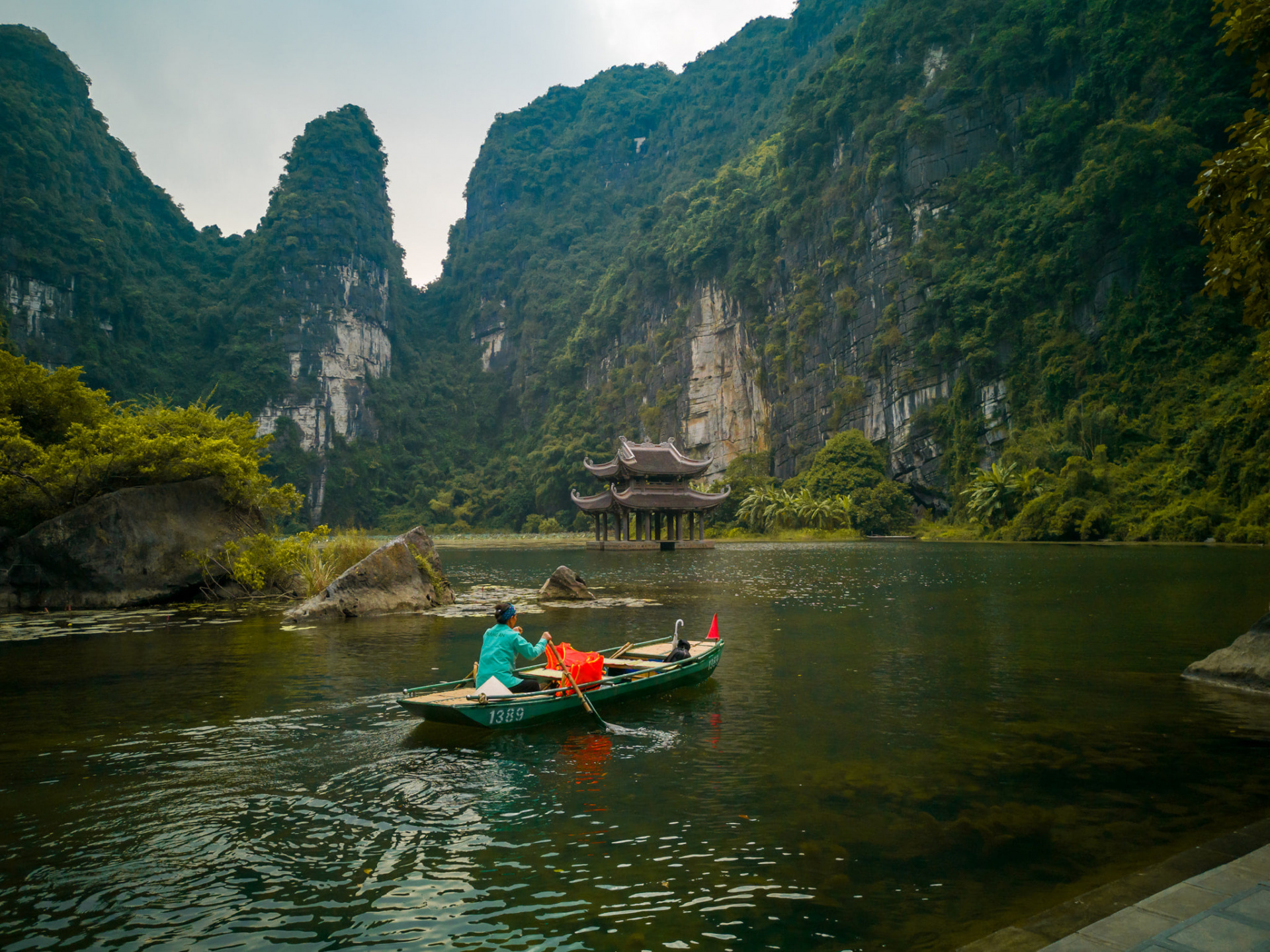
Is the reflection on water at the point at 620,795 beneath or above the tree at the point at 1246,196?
beneath

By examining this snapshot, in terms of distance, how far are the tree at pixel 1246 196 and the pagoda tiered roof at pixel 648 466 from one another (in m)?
39.2

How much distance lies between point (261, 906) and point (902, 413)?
63.5m

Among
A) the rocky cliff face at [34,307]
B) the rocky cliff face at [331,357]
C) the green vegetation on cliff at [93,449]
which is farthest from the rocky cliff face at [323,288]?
the green vegetation on cliff at [93,449]

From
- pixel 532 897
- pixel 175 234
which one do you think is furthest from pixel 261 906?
pixel 175 234

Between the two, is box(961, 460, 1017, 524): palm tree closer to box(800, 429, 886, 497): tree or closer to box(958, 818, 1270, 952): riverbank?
box(800, 429, 886, 497): tree

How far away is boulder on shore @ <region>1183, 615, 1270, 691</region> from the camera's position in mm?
8875

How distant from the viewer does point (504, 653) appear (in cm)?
A: 858

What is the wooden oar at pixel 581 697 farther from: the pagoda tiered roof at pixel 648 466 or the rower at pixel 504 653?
the pagoda tiered roof at pixel 648 466

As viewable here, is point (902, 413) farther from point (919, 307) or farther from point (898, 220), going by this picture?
point (898, 220)

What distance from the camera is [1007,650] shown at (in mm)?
11797

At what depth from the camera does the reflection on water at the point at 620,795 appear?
435cm

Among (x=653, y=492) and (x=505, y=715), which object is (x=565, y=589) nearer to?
(x=505, y=715)

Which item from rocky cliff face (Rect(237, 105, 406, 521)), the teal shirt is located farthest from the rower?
rocky cliff face (Rect(237, 105, 406, 521))

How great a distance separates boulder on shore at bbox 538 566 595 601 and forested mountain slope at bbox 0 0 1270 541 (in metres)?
17.0
